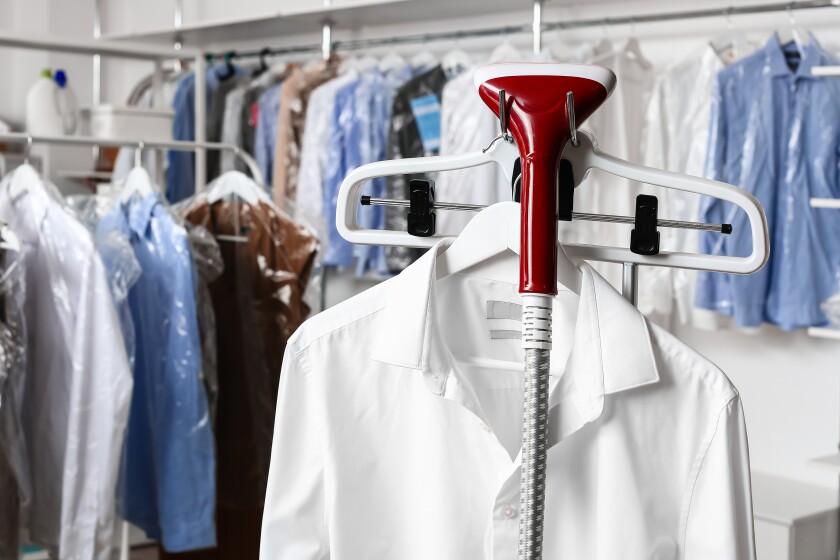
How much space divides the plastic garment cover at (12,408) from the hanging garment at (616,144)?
1.69m

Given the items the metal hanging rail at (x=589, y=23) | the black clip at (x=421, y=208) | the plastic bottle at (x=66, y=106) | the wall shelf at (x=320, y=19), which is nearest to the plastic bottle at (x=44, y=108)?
the plastic bottle at (x=66, y=106)

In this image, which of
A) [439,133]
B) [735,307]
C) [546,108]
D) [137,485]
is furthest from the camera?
[439,133]

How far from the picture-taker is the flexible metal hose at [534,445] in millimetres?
1086

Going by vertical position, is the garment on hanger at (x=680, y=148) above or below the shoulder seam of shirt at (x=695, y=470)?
above

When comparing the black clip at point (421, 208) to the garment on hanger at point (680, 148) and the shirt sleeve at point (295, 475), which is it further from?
the garment on hanger at point (680, 148)

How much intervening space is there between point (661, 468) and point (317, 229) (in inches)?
63.1

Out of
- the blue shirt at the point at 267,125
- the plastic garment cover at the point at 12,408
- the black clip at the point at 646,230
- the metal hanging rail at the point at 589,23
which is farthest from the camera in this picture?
the blue shirt at the point at 267,125

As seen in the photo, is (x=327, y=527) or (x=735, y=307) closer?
(x=327, y=527)

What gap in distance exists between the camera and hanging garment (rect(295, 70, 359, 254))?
3922 millimetres

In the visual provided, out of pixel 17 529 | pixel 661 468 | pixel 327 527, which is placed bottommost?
pixel 17 529

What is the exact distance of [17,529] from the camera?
217 centimetres

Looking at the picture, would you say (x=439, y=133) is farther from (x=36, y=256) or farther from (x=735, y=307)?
(x=36, y=256)

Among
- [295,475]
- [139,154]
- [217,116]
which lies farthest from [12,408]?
[217,116]

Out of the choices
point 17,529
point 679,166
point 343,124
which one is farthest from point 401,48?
point 17,529
